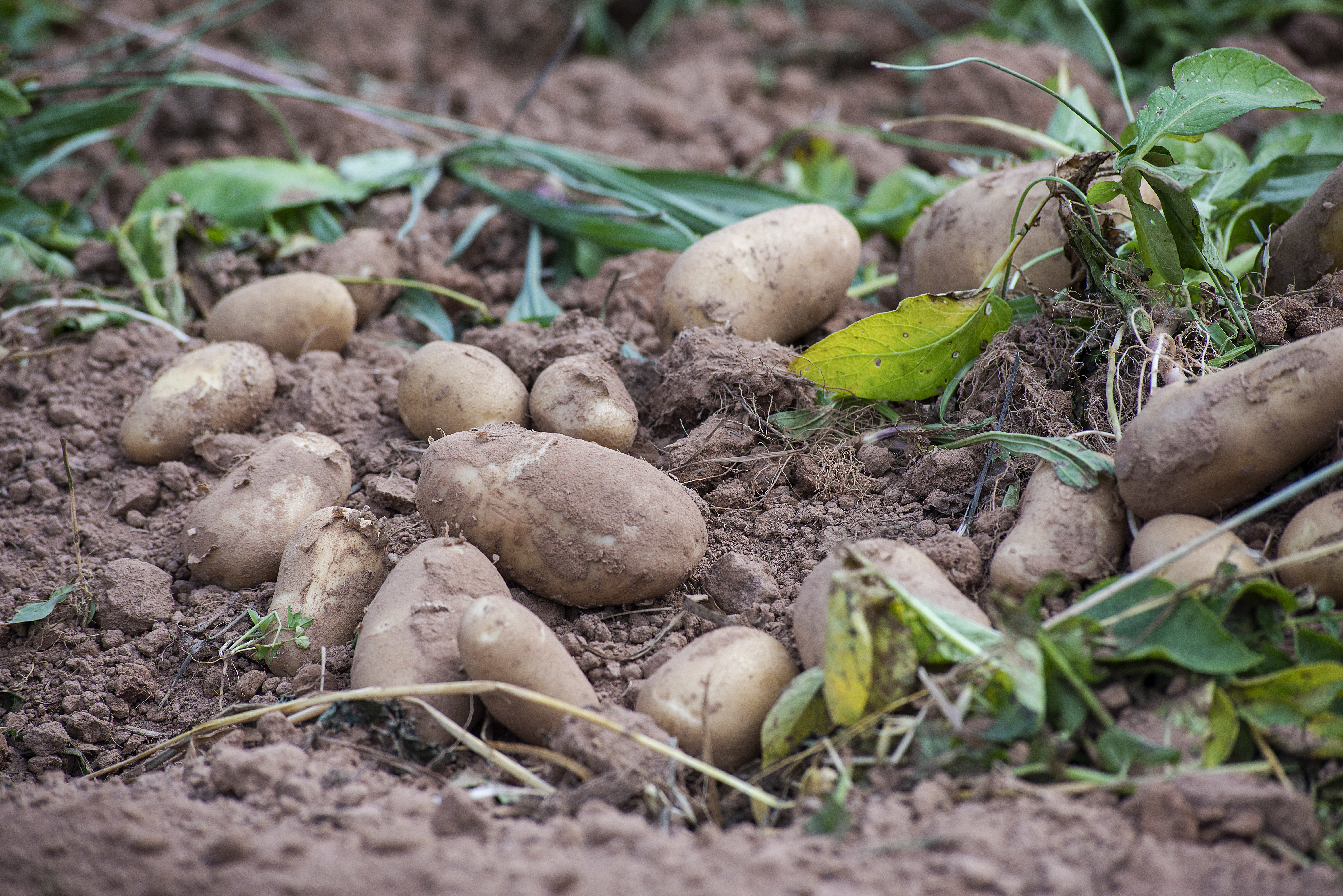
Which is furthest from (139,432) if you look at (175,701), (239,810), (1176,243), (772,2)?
(772,2)

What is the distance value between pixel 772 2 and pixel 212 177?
2647mm

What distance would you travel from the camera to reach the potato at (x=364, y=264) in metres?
2.38

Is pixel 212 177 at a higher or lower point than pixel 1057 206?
higher

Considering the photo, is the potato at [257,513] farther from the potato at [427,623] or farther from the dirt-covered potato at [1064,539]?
the dirt-covered potato at [1064,539]

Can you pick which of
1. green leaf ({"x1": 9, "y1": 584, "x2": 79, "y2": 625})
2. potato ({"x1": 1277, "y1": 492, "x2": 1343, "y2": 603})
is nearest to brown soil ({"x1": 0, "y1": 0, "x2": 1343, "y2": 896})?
green leaf ({"x1": 9, "y1": 584, "x2": 79, "y2": 625})

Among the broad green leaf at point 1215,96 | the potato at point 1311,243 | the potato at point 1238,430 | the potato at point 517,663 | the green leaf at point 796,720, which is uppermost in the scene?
the broad green leaf at point 1215,96

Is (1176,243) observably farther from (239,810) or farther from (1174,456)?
(239,810)

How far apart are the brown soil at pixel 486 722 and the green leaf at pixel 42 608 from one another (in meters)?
0.02

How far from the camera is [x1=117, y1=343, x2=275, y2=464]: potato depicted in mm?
1928

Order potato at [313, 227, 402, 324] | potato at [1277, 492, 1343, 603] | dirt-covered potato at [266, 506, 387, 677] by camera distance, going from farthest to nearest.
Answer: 1. potato at [313, 227, 402, 324]
2. dirt-covered potato at [266, 506, 387, 677]
3. potato at [1277, 492, 1343, 603]

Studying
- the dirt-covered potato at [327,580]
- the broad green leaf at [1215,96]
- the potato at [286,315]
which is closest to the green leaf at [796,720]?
the dirt-covered potato at [327,580]

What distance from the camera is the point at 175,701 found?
5.01 ft

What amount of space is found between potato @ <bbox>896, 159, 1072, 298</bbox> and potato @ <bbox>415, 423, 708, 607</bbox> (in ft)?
2.81

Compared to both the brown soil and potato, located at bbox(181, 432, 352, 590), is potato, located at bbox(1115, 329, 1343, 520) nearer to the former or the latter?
the brown soil
